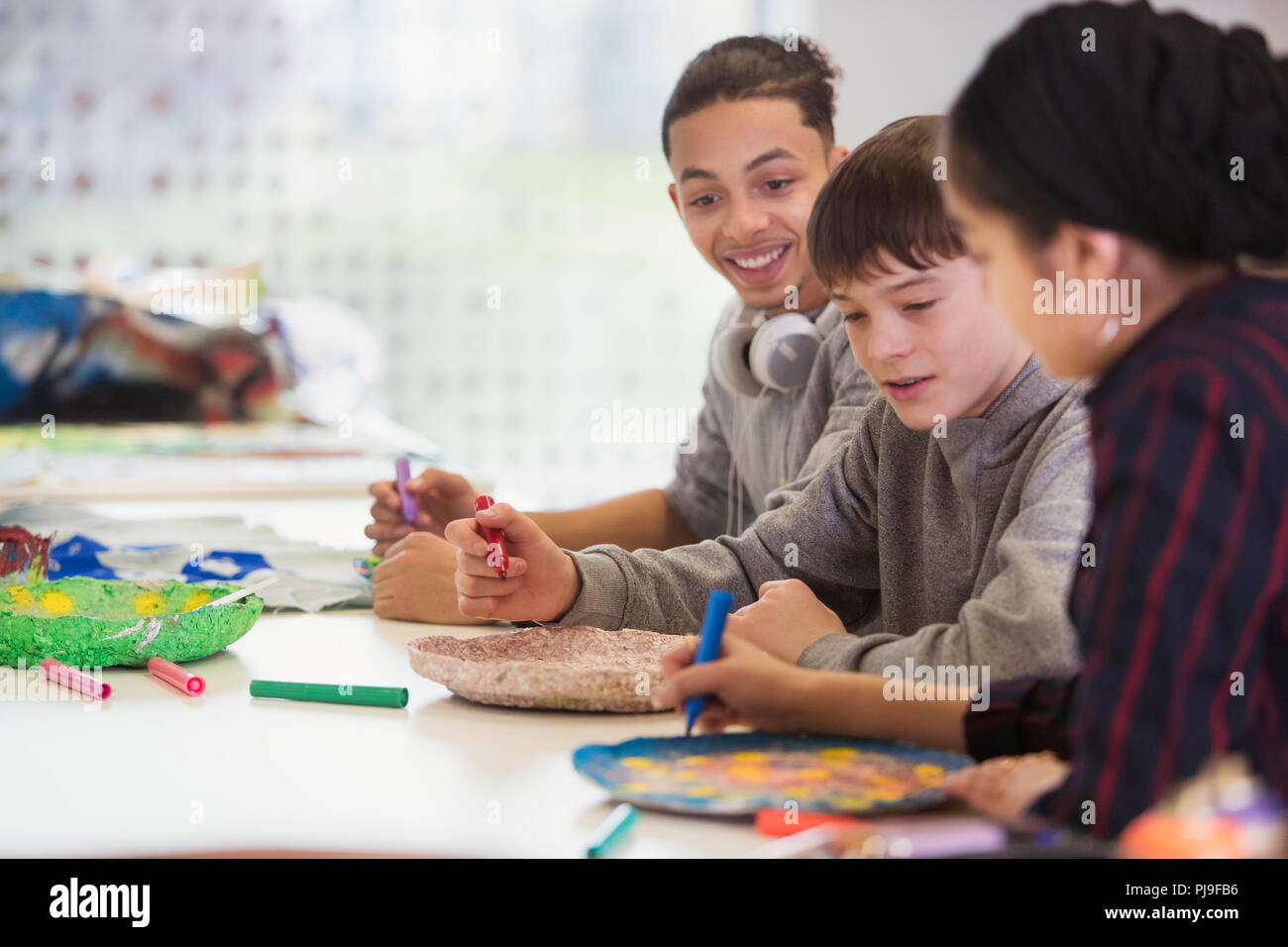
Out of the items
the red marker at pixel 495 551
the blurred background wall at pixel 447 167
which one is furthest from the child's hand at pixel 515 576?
the blurred background wall at pixel 447 167

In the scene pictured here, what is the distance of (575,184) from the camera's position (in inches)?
161

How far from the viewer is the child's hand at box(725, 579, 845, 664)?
97 centimetres

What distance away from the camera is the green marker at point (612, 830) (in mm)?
613

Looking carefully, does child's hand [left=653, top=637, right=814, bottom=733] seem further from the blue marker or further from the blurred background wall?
the blurred background wall

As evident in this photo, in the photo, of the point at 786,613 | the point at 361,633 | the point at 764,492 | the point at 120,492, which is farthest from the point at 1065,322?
the point at 120,492

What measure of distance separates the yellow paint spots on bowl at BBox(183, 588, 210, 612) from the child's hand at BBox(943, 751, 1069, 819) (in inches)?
28.9

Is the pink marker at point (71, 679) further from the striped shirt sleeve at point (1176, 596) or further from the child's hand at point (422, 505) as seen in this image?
the striped shirt sleeve at point (1176, 596)

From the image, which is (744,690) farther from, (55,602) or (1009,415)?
(55,602)

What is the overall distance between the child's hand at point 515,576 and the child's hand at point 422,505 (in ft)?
1.46

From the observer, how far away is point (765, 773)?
73 centimetres

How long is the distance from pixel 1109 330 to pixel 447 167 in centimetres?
349

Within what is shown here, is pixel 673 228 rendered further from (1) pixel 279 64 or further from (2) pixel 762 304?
(2) pixel 762 304

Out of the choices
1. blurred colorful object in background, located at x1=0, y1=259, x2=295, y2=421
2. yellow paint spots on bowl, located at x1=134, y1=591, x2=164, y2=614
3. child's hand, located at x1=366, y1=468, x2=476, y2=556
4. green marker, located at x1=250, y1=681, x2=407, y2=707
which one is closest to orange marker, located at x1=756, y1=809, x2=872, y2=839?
green marker, located at x1=250, y1=681, x2=407, y2=707
